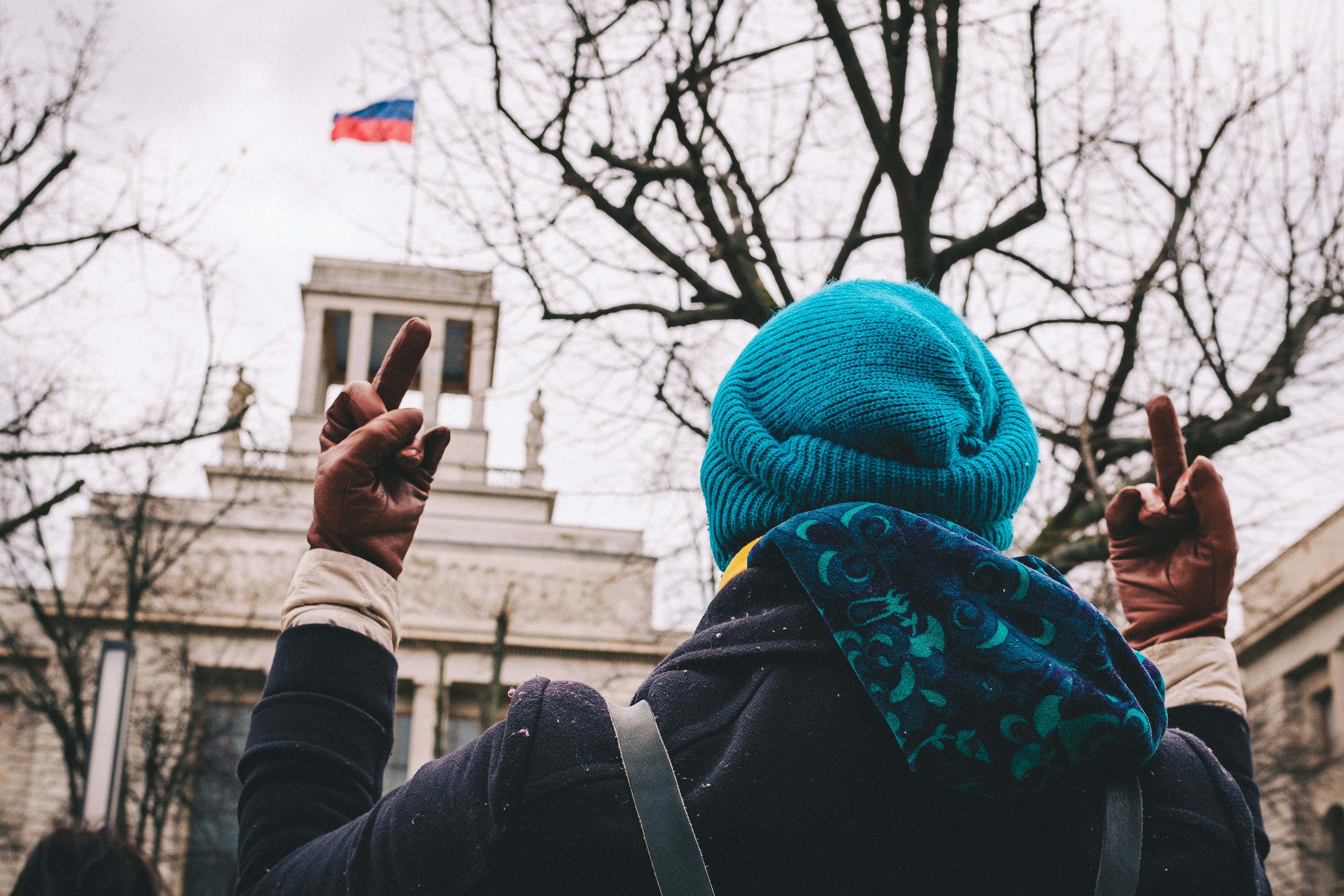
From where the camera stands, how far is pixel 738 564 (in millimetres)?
1396

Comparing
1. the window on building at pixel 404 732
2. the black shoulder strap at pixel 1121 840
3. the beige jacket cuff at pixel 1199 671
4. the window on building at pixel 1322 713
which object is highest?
the beige jacket cuff at pixel 1199 671

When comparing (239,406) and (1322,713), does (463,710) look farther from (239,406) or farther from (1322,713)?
(239,406)

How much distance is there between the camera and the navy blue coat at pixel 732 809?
3.72 feet

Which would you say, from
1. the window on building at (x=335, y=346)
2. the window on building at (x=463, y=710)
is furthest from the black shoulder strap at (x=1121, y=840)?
the window on building at (x=335, y=346)

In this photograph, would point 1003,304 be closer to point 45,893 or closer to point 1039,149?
point 1039,149

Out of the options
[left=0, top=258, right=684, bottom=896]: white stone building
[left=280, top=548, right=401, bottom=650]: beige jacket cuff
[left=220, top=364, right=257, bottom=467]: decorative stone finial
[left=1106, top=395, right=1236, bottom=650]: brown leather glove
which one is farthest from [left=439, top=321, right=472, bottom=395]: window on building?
[left=280, top=548, right=401, bottom=650]: beige jacket cuff

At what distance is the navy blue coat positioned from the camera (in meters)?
1.13

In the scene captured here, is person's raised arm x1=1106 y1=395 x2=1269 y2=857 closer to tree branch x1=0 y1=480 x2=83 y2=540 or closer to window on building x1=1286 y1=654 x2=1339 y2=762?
tree branch x1=0 y1=480 x2=83 y2=540

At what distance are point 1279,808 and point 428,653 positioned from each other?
21383mm

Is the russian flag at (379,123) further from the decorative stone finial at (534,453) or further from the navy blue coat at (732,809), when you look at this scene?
the navy blue coat at (732,809)

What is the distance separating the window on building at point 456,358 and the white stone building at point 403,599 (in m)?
0.16

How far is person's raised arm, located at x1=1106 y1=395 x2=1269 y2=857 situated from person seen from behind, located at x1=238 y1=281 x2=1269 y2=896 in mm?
259

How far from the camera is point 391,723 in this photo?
1.42m

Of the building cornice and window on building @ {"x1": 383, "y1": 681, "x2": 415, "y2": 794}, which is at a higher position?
the building cornice
